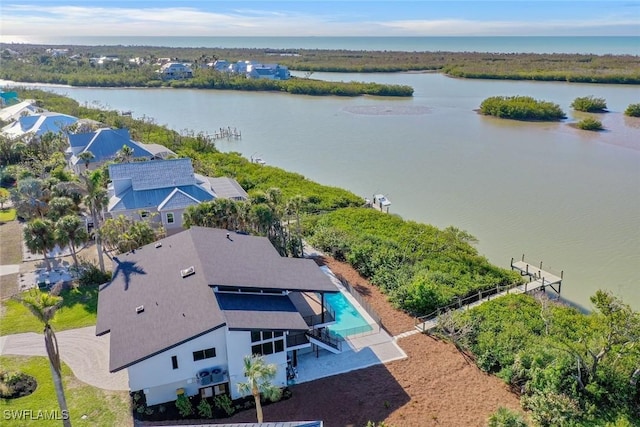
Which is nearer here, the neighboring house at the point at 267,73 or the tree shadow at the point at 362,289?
the tree shadow at the point at 362,289

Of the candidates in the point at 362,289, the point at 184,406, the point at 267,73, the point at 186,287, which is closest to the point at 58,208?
the point at 186,287

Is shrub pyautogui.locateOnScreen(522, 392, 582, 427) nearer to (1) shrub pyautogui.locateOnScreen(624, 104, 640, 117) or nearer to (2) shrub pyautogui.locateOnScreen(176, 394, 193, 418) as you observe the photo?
(2) shrub pyautogui.locateOnScreen(176, 394, 193, 418)

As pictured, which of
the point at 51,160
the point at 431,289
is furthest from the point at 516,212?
the point at 51,160

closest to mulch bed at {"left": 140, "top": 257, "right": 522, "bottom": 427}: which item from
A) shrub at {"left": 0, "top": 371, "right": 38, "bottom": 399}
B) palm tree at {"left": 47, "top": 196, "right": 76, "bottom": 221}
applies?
shrub at {"left": 0, "top": 371, "right": 38, "bottom": 399}

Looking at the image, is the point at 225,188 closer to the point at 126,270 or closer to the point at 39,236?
the point at 39,236

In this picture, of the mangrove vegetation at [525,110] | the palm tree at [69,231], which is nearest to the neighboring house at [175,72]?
the mangrove vegetation at [525,110]

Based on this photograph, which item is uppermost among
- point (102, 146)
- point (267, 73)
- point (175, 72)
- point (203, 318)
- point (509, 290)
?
point (267, 73)

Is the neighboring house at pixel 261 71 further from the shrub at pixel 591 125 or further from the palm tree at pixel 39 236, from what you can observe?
the palm tree at pixel 39 236
